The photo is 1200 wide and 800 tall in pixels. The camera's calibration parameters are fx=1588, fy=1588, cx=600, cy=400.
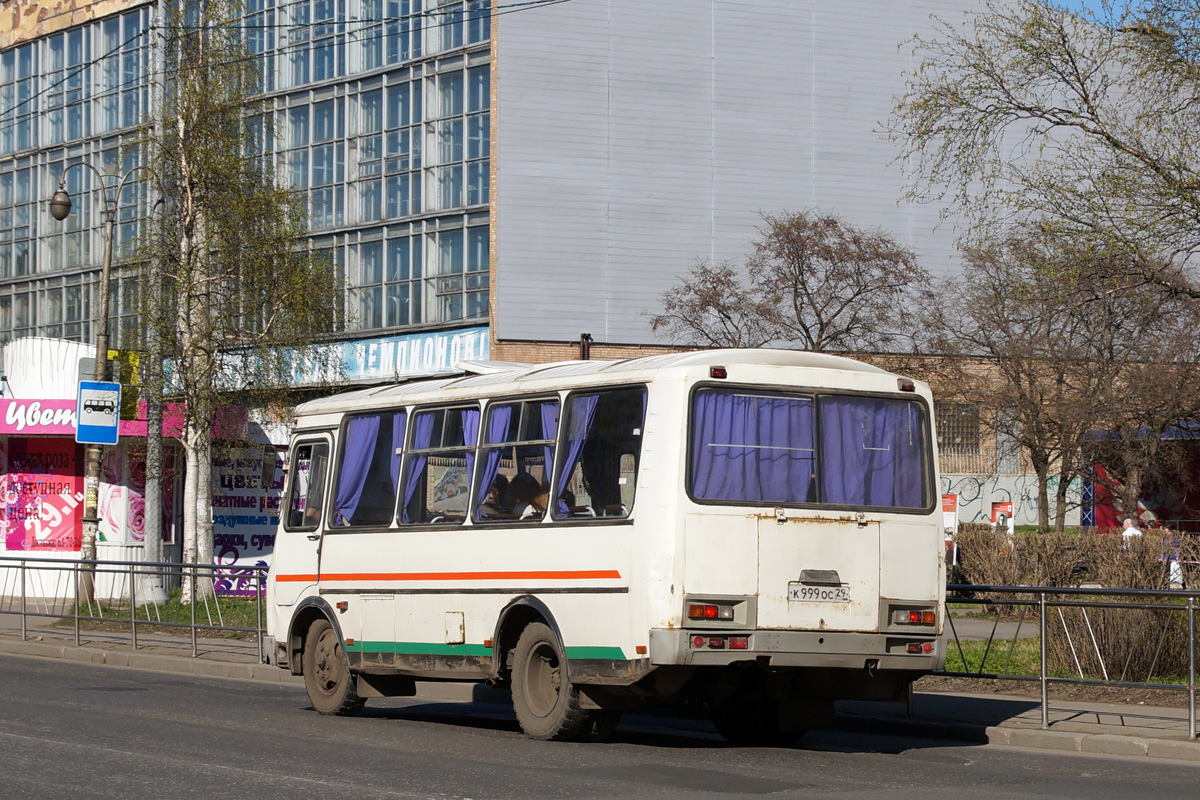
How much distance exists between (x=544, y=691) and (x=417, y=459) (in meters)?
2.62

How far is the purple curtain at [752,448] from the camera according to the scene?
1174 centimetres

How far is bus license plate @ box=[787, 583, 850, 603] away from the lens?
1173 cm

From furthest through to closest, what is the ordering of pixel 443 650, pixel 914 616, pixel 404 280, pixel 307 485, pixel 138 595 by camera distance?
1. pixel 404 280
2. pixel 138 595
3. pixel 307 485
4. pixel 443 650
5. pixel 914 616

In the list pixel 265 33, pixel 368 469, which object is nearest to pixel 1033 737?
pixel 368 469

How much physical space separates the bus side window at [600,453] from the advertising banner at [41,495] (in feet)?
70.8

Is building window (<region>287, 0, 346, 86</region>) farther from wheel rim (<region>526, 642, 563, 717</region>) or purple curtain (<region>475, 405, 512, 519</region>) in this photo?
wheel rim (<region>526, 642, 563, 717</region>)

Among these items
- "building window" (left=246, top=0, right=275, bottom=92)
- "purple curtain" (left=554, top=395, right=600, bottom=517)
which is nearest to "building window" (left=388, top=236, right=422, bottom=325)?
"building window" (left=246, top=0, right=275, bottom=92)

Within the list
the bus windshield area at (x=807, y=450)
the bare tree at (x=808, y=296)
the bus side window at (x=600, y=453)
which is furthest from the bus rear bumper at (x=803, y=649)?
the bare tree at (x=808, y=296)

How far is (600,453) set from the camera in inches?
484

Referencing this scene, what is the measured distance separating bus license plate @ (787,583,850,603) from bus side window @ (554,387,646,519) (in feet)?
4.45

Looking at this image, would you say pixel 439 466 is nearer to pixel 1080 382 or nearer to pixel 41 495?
pixel 41 495

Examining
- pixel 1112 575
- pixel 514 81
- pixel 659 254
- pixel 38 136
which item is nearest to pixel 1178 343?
pixel 659 254

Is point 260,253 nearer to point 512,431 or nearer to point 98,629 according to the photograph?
point 98,629

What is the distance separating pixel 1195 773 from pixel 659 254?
40340 mm
